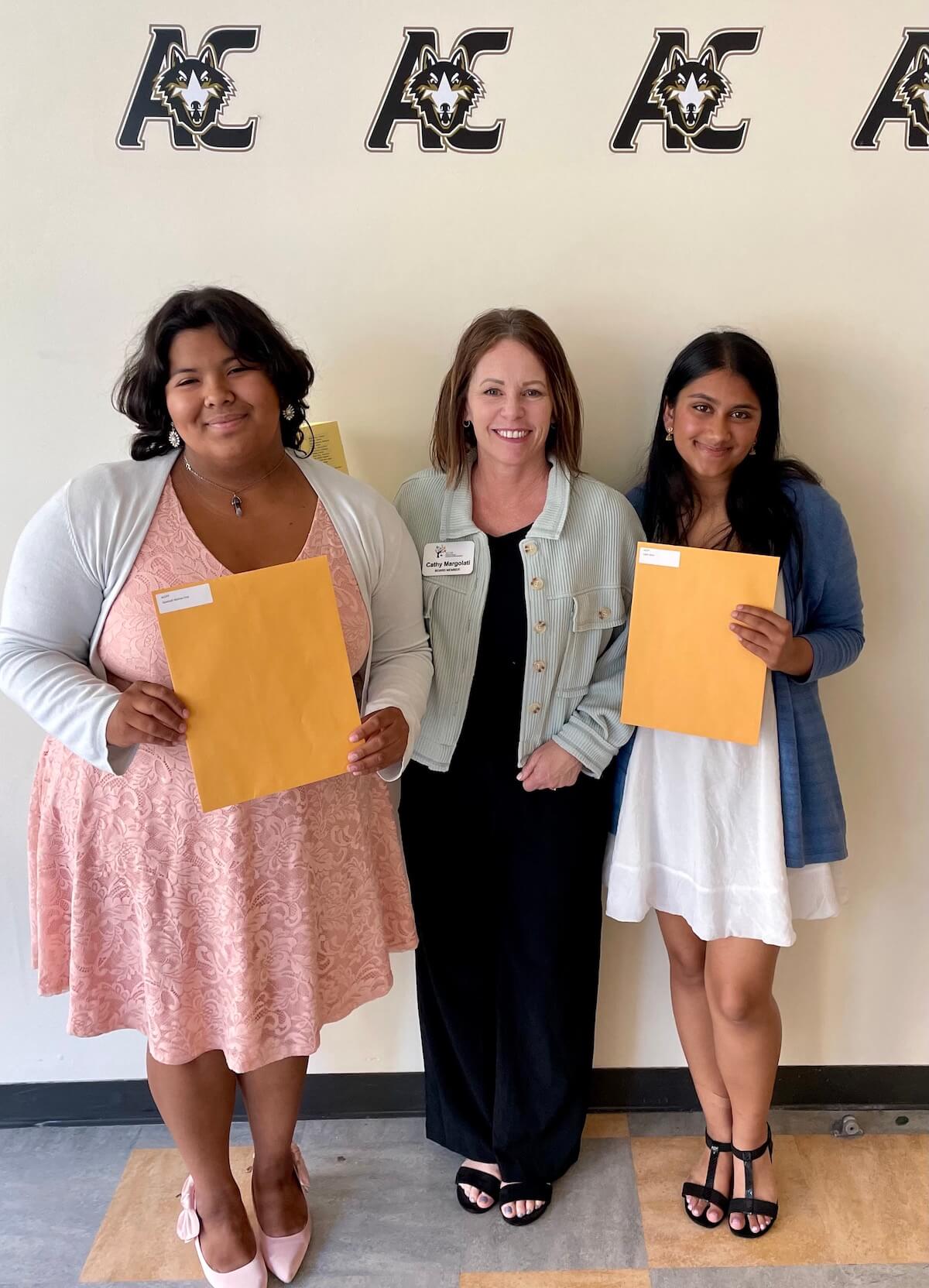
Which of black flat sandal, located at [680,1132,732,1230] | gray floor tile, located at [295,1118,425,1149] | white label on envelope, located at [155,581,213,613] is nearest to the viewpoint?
white label on envelope, located at [155,581,213,613]

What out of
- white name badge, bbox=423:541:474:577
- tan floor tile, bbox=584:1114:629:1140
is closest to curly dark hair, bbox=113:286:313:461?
white name badge, bbox=423:541:474:577

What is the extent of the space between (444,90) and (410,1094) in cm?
225

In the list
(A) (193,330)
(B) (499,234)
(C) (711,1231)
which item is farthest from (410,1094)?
(B) (499,234)

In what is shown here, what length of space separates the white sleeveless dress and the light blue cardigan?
29mm

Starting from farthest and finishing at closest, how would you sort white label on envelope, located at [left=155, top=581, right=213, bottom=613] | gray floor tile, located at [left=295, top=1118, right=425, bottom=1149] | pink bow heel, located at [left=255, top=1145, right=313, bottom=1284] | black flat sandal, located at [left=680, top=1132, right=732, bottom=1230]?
gray floor tile, located at [left=295, top=1118, right=425, bottom=1149] < black flat sandal, located at [left=680, top=1132, right=732, bottom=1230] < pink bow heel, located at [left=255, top=1145, right=313, bottom=1284] < white label on envelope, located at [left=155, top=581, right=213, bottom=613]

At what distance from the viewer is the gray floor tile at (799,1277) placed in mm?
1716

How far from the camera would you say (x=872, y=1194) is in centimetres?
192

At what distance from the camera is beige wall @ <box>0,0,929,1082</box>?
1.65 metres

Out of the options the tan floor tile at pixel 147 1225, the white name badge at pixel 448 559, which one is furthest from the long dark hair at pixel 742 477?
the tan floor tile at pixel 147 1225

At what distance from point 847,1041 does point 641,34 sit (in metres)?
2.30

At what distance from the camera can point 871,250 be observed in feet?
5.74

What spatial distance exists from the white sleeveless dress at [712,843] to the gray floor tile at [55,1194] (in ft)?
4.42

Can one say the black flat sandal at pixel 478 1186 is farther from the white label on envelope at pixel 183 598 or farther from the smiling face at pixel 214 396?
the smiling face at pixel 214 396

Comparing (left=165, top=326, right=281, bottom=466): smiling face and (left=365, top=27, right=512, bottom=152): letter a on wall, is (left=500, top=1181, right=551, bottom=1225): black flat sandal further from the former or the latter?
(left=365, top=27, right=512, bottom=152): letter a on wall
